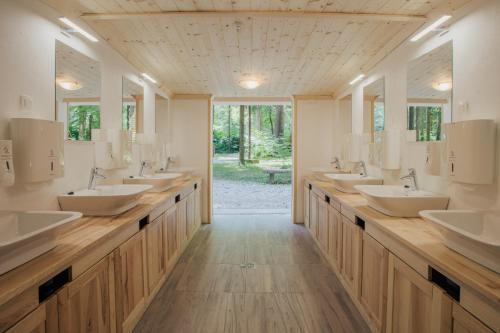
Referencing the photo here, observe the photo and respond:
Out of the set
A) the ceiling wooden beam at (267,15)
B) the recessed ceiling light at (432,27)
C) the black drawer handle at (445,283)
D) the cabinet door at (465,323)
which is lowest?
the cabinet door at (465,323)

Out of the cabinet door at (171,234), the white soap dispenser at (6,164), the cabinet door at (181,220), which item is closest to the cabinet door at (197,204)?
the cabinet door at (181,220)

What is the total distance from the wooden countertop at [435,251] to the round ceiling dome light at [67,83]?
7.52ft

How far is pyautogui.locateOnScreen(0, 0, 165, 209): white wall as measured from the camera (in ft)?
5.24

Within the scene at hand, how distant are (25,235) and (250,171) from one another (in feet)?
36.4

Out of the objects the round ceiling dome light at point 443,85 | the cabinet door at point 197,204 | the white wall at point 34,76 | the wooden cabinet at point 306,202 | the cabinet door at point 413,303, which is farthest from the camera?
the wooden cabinet at point 306,202

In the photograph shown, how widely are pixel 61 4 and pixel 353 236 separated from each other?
8.82 ft

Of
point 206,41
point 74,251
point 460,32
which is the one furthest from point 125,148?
point 460,32

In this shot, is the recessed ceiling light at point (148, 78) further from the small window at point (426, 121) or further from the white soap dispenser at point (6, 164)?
the small window at point (426, 121)

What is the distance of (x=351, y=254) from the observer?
8.23 feet

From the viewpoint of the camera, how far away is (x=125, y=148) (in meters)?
2.93

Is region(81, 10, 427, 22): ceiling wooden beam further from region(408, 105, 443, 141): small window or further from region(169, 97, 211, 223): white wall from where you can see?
region(169, 97, 211, 223): white wall

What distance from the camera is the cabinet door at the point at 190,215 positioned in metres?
3.89

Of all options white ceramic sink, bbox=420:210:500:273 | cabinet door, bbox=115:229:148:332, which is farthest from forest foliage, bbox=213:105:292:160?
white ceramic sink, bbox=420:210:500:273

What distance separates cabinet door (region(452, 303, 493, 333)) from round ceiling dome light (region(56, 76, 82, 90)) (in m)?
2.54
